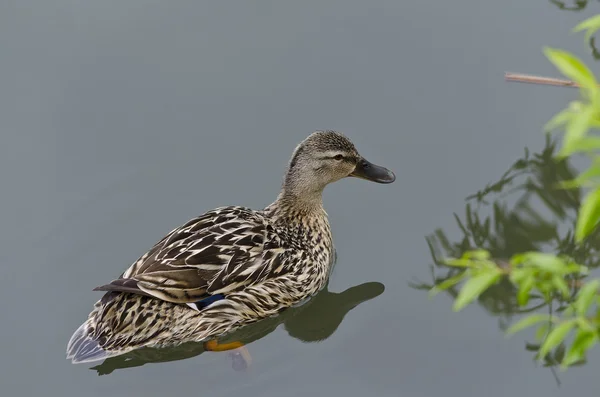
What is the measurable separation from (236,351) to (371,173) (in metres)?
1.83

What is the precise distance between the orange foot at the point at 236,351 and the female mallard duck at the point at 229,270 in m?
0.02

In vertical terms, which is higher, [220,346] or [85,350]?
[85,350]

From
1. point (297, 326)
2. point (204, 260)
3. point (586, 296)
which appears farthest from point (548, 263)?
point (297, 326)

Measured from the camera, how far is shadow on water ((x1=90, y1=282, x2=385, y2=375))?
255 inches

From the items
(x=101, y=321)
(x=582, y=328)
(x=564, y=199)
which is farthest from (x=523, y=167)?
(x=582, y=328)

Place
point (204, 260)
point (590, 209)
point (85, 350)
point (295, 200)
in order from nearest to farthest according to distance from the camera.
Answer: point (590, 209), point (85, 350), point (204, 260), point (295, 200)

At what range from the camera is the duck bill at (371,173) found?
7.39 m

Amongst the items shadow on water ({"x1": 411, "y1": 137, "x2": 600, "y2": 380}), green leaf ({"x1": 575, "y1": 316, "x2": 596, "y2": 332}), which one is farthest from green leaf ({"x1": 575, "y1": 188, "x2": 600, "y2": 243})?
shadow on water ({"x1": 411, "y1": 137, "x2": 600, "y2": 380})

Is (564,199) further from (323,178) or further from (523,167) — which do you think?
(323,178)

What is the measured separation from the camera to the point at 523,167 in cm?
761

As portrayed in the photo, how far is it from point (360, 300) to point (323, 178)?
1.00 m

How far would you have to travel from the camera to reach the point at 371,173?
7.40 metres

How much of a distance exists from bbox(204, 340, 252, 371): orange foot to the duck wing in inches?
13.2

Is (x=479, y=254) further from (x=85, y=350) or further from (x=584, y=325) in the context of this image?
(x=85, y=350)
